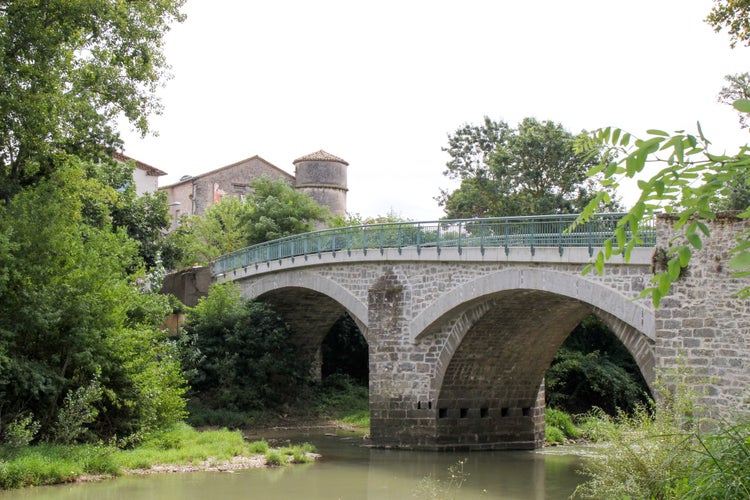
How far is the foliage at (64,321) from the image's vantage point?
605 inches

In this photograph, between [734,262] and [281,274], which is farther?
[281,274]

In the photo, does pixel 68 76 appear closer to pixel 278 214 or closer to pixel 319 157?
pixel 278 214

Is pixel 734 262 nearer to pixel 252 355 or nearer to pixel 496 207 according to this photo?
pixel 252 355

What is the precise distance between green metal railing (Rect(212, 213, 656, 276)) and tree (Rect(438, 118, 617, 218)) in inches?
393

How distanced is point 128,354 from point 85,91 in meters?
4.89

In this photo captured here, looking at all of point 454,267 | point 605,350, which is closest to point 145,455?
point 454,267

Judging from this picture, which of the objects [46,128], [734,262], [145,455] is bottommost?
[145,455]

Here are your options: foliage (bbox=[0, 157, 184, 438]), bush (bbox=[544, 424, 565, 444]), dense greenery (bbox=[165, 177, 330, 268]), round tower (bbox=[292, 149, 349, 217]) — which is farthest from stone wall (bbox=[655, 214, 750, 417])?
round tower (bbox=[292, 149, 349, 217])

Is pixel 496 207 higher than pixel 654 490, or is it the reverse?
pixel 496 207

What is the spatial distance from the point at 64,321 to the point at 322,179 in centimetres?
2633

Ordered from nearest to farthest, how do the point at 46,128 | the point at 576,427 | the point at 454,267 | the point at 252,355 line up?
the point at 46,128 → the point at 454,267 → the point at 576,427 → the point at 252,355

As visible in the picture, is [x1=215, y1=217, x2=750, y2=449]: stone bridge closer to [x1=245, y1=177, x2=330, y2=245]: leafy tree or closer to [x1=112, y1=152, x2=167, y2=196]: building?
[x1=245, y1=177, x2=330, y2=245]: leafy tree

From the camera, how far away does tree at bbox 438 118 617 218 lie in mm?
30750

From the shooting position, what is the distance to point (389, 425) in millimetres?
19547
